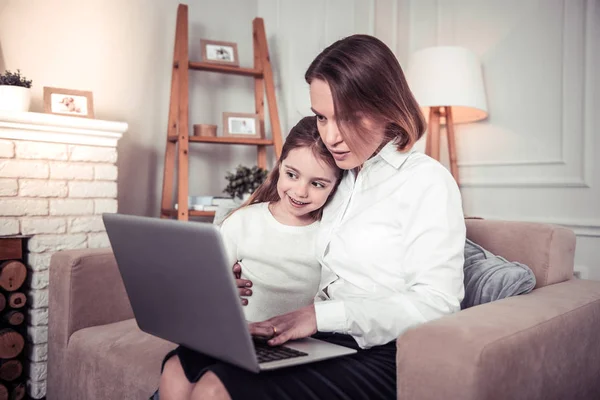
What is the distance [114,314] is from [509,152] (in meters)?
1.89

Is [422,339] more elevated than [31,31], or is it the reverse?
[31,31]

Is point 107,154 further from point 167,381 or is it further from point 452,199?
point 452,199

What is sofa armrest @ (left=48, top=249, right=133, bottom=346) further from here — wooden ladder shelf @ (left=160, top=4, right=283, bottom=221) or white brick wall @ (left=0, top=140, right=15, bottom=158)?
wooden ladder shelf @ (left=160, top=4, right=283, bottom=221)

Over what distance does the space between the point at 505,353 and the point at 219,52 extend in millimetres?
2930

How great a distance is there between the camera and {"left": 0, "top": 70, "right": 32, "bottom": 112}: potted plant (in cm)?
243

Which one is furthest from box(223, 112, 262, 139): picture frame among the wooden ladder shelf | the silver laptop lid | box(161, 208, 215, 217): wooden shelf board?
the silver laptop lid

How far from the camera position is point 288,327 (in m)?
1.09

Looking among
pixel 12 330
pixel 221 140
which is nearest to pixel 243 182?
pixel 221 140

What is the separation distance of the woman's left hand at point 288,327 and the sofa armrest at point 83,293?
0.95m

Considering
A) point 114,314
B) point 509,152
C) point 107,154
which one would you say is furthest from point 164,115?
point 509,152

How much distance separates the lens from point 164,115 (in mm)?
3447

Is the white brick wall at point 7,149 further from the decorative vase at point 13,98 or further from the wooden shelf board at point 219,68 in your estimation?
the wooden shelf board at point 219,68

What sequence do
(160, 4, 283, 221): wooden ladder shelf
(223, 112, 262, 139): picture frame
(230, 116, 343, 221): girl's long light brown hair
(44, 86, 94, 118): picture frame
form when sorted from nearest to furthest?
(230, 116, 343, 221): girl's long light brown hair → (44, 86, 94, 118): picture frame → (160, 4, 283, 221): wooden ladder shelf → (223, 112, 262, 139): picture frame

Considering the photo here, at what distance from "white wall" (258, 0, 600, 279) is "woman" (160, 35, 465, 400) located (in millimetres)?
1392
